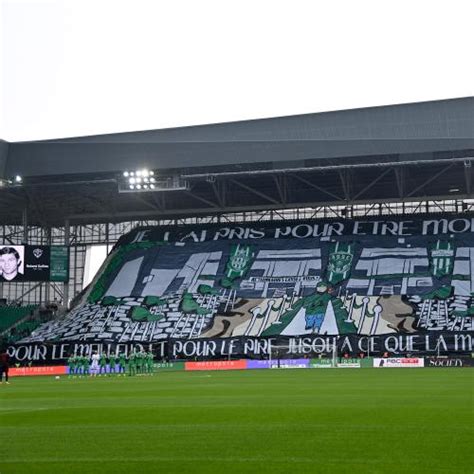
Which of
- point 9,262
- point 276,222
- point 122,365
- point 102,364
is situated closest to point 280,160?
point 276,222

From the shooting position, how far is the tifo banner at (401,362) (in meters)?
47.4

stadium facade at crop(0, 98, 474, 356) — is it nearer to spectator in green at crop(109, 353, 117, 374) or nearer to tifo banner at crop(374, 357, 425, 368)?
tifo banner at crop(374, 357, 425, 368)

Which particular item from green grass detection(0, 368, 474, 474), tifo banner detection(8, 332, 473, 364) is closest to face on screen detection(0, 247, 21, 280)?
tifo banner detection(8, 332, 473, 364)

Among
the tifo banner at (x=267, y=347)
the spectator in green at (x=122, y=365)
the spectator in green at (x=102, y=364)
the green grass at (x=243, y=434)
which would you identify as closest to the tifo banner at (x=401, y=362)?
the tifo banner at (x=267, y=347)

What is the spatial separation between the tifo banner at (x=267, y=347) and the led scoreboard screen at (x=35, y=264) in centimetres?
492

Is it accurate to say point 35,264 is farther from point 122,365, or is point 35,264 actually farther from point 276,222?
point 276,222

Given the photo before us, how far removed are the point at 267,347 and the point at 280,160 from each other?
12765mm

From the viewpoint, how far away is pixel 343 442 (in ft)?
40.3

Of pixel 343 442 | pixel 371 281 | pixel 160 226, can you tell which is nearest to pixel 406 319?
pixel 371 281

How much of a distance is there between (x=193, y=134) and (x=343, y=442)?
4716 centimetres

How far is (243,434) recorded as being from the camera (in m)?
13.4

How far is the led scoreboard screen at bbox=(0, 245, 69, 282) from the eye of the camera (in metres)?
51.1

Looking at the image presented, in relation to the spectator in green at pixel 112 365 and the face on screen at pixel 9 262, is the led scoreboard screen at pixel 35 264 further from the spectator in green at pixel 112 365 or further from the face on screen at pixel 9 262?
the spectator in green at pixel 112 365

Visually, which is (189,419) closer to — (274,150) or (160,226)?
(274,150)
